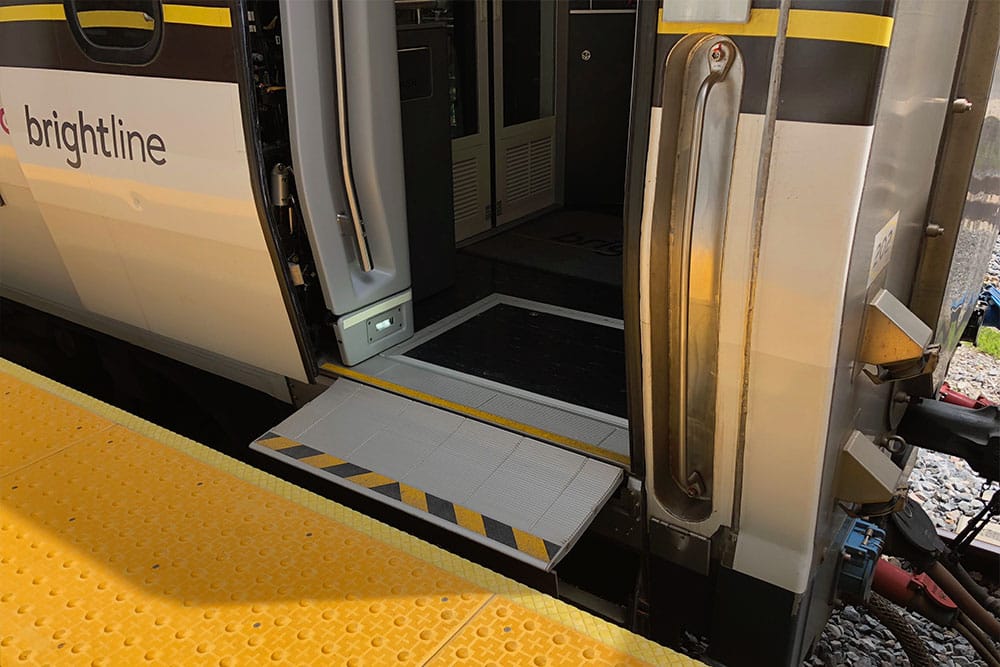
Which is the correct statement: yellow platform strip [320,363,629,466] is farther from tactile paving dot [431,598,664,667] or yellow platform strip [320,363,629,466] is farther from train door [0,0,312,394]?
tactile paving dot [431,598,664,667]

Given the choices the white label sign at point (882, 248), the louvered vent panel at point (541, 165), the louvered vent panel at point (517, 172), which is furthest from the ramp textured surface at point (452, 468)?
the louvered vent panel at point (541, 165)

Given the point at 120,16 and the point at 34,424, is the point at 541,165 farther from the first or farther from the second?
the point at 34,424

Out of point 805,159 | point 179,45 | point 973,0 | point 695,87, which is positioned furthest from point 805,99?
point 179,45

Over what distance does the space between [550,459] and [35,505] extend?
4.80 ft

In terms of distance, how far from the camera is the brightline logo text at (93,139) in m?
2.94

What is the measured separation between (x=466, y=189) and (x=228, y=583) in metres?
3.51

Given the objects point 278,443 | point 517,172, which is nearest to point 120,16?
point 278,443

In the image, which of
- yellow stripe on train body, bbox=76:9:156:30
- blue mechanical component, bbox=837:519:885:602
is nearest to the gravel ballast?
blue mechanical component, bbox=837:519:885:602

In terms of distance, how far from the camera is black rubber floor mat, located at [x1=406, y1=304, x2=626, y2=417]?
10.4 ft

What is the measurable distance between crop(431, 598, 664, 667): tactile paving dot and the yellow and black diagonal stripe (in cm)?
30

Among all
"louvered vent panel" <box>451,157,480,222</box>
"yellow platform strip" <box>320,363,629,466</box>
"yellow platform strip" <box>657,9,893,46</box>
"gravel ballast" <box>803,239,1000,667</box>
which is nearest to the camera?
"yellow platform strip" <box>657,9,893,46</box>

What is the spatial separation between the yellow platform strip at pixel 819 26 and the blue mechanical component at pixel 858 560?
1497mm

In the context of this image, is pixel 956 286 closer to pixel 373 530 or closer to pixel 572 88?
pixel 373 530

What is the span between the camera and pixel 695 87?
1.85 metres
